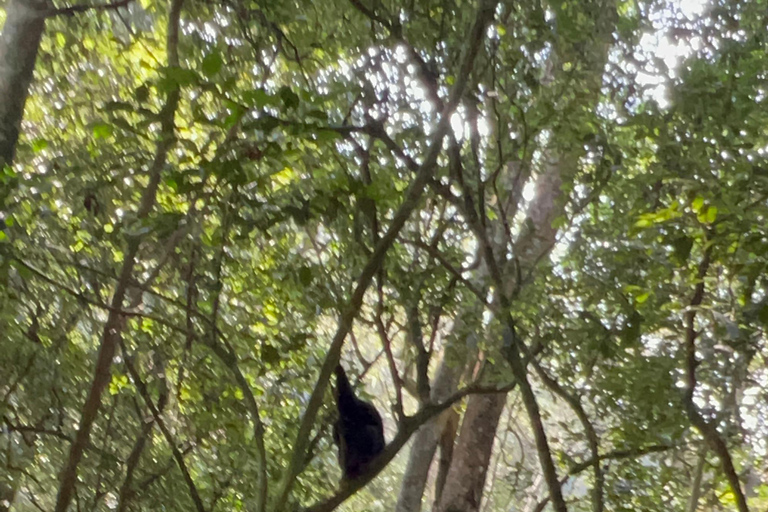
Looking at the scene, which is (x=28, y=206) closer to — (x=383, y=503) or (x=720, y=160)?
(x=720, y=160)

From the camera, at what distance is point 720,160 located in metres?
1.53

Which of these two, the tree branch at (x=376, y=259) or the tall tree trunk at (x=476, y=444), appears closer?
the tree branch at (x=376, y=259)

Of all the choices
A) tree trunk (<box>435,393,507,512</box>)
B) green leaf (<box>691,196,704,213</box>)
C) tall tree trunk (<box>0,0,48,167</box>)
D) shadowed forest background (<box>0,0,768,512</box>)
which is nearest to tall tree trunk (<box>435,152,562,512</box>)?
tree trunk (<box>435,393,507,512</box>)

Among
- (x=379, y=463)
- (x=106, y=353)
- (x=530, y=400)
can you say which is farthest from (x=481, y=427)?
(x=106, y=353)

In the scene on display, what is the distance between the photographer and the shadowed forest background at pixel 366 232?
1398mm

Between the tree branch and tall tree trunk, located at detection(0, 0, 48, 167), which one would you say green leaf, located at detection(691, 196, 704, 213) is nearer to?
the tree branch

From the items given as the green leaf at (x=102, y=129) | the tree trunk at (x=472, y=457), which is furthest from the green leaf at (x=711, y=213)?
the tree trunk at (x=472, y=457)

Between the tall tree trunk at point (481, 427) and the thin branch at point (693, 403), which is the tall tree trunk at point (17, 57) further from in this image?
the thin branch at point (693, 403)

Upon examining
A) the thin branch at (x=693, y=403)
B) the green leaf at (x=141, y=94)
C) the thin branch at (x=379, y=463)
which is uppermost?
the green leaf at (x=141, y=94)

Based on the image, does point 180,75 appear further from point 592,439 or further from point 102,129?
point 592,439

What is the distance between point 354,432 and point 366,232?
0.47 metres

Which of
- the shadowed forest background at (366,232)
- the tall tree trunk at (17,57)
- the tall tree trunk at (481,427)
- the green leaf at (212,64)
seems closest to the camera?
the green leaf at (212,64)

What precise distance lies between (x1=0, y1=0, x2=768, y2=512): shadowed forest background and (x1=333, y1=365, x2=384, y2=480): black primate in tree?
5cm

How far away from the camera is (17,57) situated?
189 centimetres
